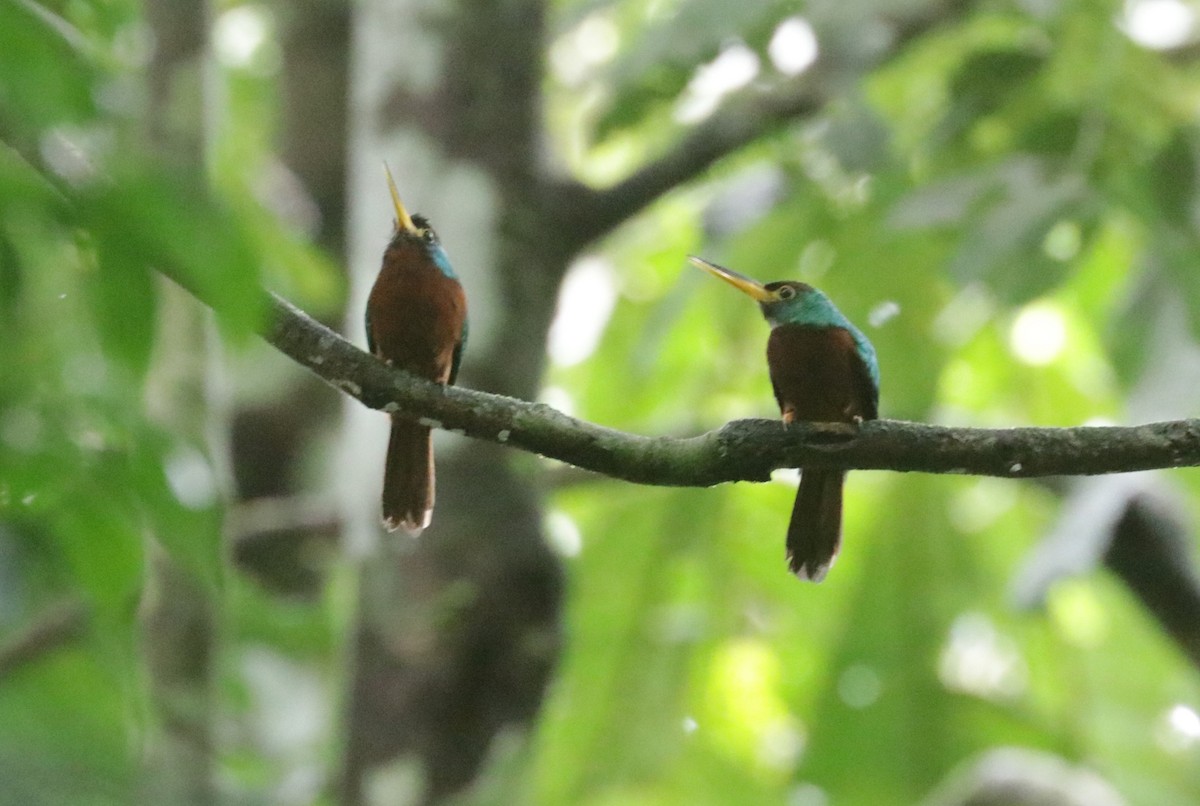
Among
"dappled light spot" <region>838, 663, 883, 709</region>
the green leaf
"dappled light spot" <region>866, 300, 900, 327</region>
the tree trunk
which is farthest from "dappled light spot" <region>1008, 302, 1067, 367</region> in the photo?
the green leaf

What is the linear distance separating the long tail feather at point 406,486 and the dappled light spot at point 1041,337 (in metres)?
2.88

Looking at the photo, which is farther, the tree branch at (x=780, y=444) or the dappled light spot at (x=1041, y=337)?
the dappled light spot at (x=1041, y=337)

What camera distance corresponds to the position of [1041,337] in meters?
4.69

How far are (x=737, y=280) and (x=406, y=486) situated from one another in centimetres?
41

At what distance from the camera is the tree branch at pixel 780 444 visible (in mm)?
1392

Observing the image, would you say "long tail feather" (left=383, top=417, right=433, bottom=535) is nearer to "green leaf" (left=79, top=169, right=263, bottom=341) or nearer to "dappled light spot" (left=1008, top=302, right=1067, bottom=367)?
"green leaf" (left=79, top=169, right=263, bottom=341)

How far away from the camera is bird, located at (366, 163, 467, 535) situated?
5.10 ft

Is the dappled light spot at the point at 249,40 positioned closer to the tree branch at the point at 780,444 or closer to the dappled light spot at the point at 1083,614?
the dappled light spot at the point at 1083,614

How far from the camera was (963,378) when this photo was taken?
186 inches

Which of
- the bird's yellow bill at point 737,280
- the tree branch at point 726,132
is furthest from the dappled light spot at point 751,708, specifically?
the bird's yellow bill at point 737,280

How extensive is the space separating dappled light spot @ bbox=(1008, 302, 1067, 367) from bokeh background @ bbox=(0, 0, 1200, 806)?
0.03 m

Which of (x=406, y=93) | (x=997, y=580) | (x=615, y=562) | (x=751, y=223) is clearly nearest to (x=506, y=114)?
(x=406, y=93)

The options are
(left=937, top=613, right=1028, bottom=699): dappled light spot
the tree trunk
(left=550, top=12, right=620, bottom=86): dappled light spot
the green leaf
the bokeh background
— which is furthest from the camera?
(left=550, top=12, right=620, bottom=86): dappled light spot

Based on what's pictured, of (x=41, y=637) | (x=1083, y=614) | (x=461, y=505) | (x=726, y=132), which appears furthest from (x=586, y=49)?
(x=41, y=637)
